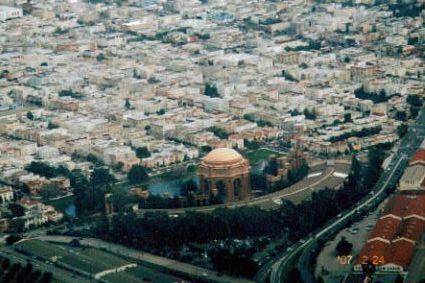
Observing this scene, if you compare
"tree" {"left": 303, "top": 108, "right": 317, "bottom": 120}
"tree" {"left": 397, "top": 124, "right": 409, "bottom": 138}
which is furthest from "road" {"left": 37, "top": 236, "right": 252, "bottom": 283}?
"tree" {"left": 303, "top": 108, "right": 317, "bottom": 120}

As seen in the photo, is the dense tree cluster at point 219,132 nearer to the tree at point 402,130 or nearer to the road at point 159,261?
the tree at point 402,130

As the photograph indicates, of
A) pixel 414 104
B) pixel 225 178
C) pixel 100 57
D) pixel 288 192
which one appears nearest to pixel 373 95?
pixel 414 104

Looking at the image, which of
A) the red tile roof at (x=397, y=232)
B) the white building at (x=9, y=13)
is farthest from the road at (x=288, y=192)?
the white building at (x=9, y=13)

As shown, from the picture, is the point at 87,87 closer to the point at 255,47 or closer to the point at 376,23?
the point at 255,47

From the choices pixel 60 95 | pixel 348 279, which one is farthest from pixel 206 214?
pixel 60 95

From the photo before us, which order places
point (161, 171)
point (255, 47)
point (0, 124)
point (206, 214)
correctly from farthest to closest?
1. point (255, 47)
2. point (0, 124)
3. point (161, 171)
4. point (206, 214)

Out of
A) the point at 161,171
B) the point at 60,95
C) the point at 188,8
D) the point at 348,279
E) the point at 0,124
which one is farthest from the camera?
the point at 188,8

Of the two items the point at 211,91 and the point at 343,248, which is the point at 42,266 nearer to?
the point at 343,248
